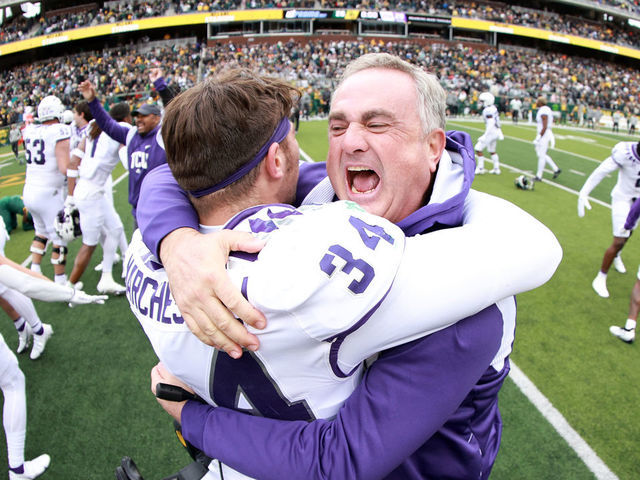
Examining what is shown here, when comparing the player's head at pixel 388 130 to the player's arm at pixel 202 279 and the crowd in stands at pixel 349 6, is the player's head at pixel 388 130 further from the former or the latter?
the crowd in stands at pixel 349 6

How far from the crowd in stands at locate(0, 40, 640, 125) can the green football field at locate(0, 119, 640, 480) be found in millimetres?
25288

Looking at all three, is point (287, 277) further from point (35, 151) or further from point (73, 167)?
point (35, 151)

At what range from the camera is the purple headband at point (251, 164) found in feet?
4.35

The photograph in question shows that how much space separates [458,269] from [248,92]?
2.69 ft

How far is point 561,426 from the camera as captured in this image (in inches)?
141

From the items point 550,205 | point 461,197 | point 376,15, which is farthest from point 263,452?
point 376,15

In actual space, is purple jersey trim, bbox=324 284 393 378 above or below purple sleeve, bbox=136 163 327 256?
below

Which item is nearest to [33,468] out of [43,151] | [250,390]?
[250,390]

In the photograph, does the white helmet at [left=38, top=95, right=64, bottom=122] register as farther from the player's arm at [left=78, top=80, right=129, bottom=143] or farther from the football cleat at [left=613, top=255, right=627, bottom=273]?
the football cleat at [left=613, top=255, right=627, bottom=273]

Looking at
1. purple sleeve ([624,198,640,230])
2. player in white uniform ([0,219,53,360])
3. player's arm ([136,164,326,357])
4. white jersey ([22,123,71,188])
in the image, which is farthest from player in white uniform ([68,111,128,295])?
purple sleeve ([624,198,640,230])

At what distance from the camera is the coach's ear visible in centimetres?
137

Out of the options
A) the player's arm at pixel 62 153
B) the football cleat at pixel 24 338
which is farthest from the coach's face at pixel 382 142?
the player's arm at pixel 62 153

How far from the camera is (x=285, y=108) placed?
145 centimetres

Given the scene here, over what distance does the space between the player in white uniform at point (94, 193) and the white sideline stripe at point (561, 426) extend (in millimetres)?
5124
